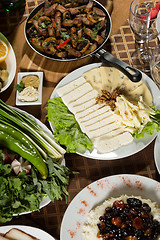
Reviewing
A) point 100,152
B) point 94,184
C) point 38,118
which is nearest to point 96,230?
point 94,184

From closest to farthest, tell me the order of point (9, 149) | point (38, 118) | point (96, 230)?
point (96, 230)
point (9, 149)
point (38, 118)

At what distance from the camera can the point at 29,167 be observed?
6.32ft

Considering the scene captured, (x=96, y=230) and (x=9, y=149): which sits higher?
(x=9, y=149)

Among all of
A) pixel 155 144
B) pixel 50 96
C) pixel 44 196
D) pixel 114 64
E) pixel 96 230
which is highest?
pixel 114 64

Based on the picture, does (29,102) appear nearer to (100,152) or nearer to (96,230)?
(100,152)

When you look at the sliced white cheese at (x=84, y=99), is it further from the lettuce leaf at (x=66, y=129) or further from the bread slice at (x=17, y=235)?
the bread slice at (x=17, y=235)

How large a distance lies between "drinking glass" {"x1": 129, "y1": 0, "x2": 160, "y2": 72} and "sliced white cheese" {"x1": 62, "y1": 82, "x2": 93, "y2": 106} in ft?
1.49

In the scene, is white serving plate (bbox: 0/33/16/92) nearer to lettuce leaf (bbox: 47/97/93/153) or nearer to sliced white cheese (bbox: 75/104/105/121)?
lettuce leaf (bbox: 47/97/93/153)

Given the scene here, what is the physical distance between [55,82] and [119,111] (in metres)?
0.53

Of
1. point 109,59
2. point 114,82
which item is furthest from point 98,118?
point 109,59

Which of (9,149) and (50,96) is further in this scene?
(50,96)

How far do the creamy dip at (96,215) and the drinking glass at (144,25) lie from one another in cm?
92

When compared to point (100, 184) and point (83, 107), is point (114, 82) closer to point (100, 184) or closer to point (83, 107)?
point (83, 107)

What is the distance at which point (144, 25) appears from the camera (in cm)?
213
